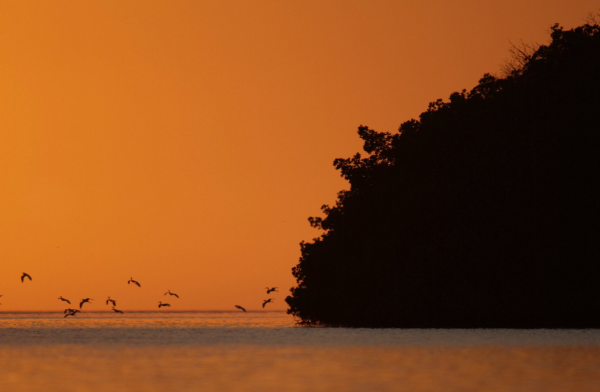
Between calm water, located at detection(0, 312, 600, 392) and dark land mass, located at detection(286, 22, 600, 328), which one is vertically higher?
dark land mass, located at detection(286, 22, 600, 328)

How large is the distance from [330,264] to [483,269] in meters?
17.1

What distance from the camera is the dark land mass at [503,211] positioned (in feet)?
214

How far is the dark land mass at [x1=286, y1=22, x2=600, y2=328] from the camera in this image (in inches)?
2569

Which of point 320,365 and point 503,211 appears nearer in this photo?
point 320,365

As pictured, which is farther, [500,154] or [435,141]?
[435,141]

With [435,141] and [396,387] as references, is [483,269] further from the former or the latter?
[396,387]

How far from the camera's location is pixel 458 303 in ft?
224

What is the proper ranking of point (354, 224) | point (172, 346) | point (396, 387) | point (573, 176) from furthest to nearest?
point (354, 224) < point (573, 176) < point (172, 346) < point (396, 387)

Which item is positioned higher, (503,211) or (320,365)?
(503,211)

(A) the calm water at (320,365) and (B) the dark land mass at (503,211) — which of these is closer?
(A) the calm water at (320,365)

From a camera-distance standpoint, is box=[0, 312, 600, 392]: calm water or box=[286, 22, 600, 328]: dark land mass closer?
box=[0, 312, 600, 392]: calm water

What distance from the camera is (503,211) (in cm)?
6788

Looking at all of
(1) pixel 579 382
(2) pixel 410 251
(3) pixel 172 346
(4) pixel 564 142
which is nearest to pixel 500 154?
(4) pixel 564 142

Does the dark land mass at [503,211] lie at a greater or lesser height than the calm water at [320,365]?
greater
